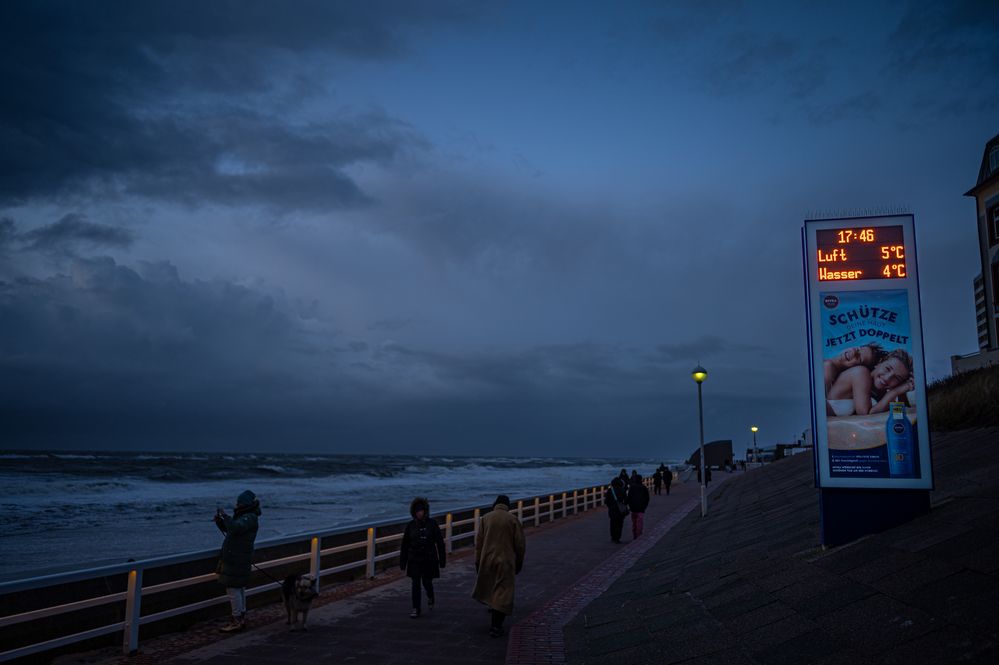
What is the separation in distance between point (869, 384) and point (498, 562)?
189 inches

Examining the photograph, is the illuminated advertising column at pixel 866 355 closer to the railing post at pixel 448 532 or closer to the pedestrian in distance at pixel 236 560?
the pedestrian in distance at pixel 236 560

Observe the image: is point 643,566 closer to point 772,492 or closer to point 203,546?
point 772,492

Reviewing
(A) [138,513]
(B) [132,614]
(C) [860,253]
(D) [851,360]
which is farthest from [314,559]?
(A) [138,513]

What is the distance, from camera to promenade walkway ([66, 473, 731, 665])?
660 cm

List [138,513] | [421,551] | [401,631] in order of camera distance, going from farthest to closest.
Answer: [138,513] → [421,551] → [401,631]

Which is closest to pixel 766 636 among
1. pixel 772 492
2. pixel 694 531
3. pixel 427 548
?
pixel 427 548

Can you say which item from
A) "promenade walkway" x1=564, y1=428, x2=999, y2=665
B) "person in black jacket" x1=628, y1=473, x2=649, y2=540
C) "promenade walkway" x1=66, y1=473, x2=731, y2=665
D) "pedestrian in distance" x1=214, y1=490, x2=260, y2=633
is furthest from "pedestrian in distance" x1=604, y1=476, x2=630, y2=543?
"pedestrian in distance" x1=214, y1=490, x2=260, y2=633

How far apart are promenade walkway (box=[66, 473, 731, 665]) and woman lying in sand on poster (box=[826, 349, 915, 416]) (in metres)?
4.22

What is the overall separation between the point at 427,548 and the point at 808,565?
14.5 feet

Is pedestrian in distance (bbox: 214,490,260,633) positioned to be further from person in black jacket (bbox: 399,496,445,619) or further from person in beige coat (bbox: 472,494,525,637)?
person in beige coat (bbox: 472,494,525,637)

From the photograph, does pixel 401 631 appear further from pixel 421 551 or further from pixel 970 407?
pixel 970 407

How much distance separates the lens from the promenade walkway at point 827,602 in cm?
447

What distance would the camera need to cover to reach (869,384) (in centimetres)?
798

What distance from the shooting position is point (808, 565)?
22.8 ft
